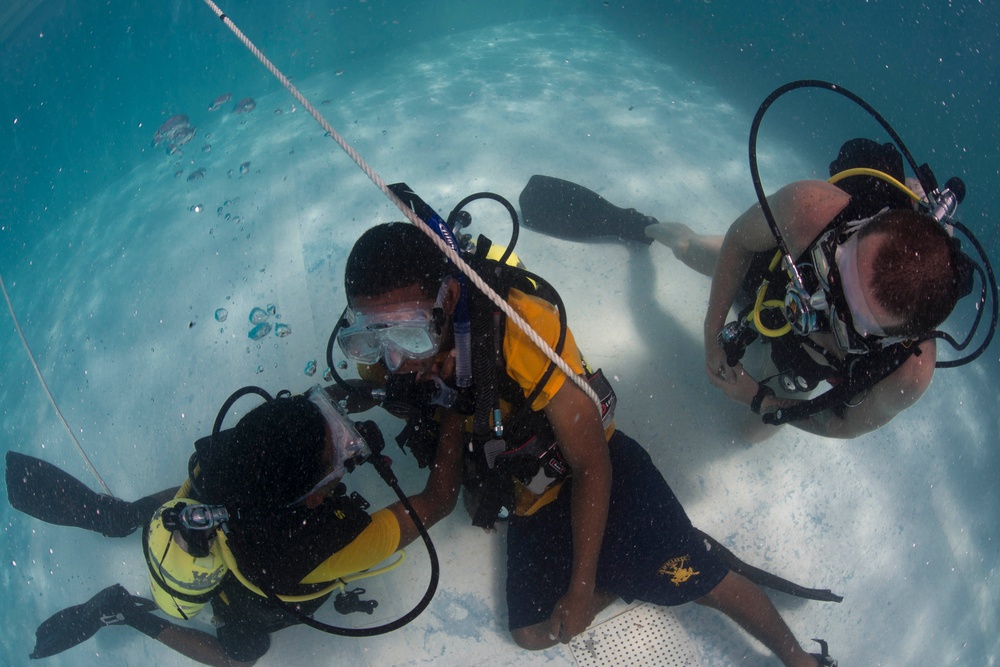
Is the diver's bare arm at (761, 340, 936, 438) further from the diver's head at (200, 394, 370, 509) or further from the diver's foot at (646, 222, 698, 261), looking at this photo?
the diver's head at (200, 394, 370, 509)

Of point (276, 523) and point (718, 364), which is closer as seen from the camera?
point (276, 523)

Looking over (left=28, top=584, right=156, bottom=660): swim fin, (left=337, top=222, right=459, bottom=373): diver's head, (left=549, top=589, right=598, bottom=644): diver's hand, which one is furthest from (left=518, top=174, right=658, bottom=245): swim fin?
(left=28, top=584, right=156, bottom=660): swim fin

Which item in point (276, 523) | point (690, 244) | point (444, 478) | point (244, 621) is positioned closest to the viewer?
point (276, 523)

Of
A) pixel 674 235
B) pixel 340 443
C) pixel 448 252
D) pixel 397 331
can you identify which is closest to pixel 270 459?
pixel 340 443

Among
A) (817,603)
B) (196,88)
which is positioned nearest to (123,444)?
(817,603)

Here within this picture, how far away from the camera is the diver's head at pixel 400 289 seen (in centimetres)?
184

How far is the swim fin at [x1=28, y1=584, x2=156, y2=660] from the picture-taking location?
3.55m

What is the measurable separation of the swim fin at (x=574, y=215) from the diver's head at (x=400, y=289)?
3.36 meters

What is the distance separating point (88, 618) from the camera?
372cm

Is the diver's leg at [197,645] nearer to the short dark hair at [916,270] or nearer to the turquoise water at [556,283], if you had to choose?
the turquoise water at [556,283]

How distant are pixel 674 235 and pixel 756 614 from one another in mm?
3183

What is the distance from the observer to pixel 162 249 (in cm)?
645

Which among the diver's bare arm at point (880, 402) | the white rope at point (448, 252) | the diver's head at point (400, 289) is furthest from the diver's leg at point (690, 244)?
the diver's head at point (400, 289)

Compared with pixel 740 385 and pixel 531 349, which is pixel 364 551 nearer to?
pixel 531 349
